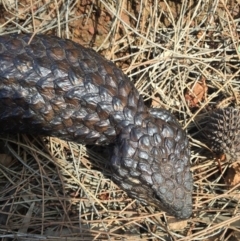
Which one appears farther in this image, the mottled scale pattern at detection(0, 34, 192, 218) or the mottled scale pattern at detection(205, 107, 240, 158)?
the mottled scale pattern at detection(205, 107, 240, 158)

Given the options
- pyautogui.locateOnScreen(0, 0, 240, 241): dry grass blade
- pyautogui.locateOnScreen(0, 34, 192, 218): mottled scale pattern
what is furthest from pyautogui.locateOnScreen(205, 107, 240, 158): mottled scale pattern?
pyautogui.locateOnScreen(0, 34, 192, 218): mottled scale pattern

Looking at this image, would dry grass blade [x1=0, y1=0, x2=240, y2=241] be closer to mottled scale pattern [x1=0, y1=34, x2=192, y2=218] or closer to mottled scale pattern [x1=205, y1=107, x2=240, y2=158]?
mottled scale pattern [x1=205, y1=107, x2=240, y2=158]

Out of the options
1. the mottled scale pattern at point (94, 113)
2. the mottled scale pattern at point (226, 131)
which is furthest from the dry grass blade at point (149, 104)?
the mottled scale pattern at point (94, 113)

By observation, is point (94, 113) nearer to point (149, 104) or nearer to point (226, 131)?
point (149, 104)

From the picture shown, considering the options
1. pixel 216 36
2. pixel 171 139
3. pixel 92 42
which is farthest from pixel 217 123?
pixel 92 42

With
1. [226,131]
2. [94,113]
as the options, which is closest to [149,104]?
[226,131]

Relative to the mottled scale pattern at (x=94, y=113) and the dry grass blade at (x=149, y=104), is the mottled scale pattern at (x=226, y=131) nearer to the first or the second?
the dry grass blade at (x=149, y=104)
